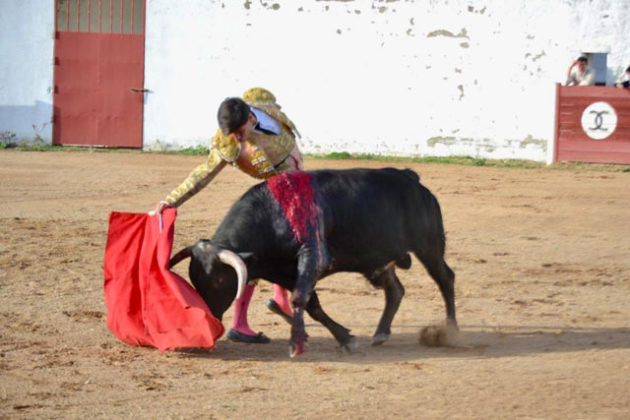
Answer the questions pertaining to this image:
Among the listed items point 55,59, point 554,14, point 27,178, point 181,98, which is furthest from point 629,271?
point 55,59

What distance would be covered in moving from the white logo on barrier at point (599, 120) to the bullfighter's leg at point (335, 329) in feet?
31.6

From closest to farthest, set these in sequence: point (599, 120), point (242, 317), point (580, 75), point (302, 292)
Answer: point (302, 292) < point (242, 317) < point (599, 120) < point (580, 75)

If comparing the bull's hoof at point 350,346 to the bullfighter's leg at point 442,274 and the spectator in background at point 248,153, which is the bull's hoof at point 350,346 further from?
the bullfighter's leg at point 442,274

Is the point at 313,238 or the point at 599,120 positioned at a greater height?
the point at 599,120

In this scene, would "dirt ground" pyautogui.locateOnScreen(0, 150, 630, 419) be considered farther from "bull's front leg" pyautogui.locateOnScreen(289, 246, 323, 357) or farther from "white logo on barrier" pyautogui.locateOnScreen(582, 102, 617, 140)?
"white logo on barrier" pyautogui.locateOnScreen(582, 102, 617, 140)

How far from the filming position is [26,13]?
1530 cm

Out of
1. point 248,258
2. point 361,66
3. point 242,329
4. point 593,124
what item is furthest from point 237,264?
point 361,66

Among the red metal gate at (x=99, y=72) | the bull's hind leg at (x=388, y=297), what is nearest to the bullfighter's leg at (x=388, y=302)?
the bull's hind leg at (x=388, y=297)

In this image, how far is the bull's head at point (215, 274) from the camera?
15.0ft

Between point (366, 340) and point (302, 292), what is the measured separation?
1.93ft

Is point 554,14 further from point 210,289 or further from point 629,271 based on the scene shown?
point 210,289

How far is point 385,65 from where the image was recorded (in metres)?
14.6

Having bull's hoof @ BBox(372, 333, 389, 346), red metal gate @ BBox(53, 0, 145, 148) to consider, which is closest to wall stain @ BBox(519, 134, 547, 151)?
red metal gate @ BBox(53, 0, 145, 148)

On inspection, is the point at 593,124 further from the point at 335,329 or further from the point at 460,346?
the point at 335,329
